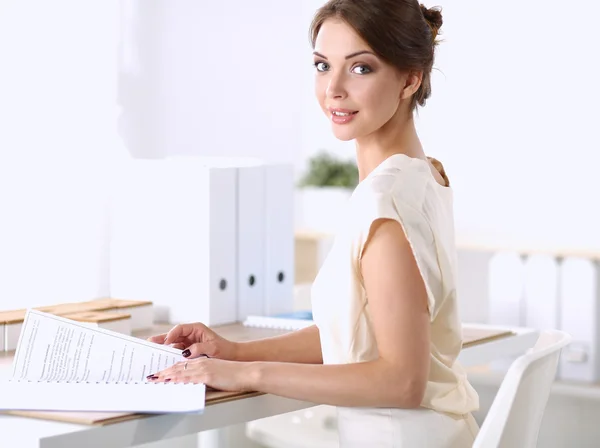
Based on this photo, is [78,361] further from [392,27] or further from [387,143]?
[392,27]

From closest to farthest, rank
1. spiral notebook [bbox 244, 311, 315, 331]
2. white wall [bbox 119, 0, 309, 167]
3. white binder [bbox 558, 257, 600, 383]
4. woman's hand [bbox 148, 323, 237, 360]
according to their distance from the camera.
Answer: woman's hand [bbox 148, 323, 237, 360]
spiral notebook [bbox 244, 311, 315, 331]
white wall [bbox 119, 0, 309, 167]
white binder [bbox 558, 257, 600, 383]

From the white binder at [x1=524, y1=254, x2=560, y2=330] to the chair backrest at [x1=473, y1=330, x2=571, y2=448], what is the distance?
169 centimetres

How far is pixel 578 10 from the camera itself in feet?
10.9

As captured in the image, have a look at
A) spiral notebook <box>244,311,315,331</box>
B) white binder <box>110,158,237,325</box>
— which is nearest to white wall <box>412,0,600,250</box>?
spiral notebook <box>244,311,315,331</box>

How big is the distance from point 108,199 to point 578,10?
5.56 ft

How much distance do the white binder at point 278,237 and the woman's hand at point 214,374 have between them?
2.89 ft

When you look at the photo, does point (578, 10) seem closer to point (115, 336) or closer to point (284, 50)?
point (284, 50)

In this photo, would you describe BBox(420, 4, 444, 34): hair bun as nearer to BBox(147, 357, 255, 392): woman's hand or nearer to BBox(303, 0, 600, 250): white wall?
BBox(147, 357, 255, 392): woman's hand

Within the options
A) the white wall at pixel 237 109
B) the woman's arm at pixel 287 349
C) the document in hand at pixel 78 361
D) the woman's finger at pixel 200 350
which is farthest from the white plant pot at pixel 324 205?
the document in hand at pixel 78 361

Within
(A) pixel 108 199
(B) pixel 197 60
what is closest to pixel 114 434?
(A) pixel 108 199

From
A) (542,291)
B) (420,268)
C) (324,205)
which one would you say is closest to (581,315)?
(542,291)

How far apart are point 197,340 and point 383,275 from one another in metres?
0.41

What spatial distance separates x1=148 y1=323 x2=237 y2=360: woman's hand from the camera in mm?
1581

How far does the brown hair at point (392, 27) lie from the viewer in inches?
56.2
